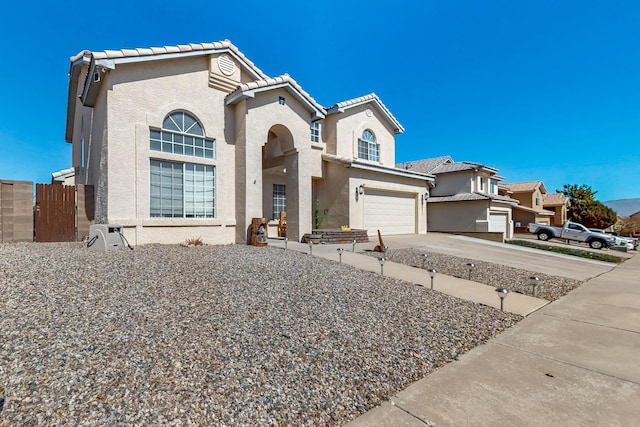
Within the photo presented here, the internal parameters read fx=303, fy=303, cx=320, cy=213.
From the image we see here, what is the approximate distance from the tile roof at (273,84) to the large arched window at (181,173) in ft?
6.69

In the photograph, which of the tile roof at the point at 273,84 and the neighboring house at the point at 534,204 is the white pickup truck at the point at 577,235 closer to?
the neighboring house at the point at 534,204

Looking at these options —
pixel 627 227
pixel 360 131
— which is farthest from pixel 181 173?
pixel 627 227

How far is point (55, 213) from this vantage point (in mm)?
10180

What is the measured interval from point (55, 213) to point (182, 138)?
484cm

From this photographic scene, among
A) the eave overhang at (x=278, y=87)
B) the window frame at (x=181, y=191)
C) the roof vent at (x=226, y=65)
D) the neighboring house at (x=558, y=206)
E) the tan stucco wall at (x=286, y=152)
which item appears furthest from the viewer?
the neighboring house at (x=558, y=206)

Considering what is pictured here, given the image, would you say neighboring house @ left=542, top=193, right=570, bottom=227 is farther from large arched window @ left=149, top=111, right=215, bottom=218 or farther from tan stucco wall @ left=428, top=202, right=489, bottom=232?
large arched window @ left=149, top=111, right=215, bottom=218

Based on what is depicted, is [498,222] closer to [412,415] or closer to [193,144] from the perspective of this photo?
[193,144]

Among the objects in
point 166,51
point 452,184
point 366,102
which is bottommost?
point 452,184

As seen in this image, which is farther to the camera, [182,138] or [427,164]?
[427,164]

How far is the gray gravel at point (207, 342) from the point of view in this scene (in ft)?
8.33

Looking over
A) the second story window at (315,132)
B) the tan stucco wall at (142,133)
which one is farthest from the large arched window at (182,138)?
the second story window at (315,132)

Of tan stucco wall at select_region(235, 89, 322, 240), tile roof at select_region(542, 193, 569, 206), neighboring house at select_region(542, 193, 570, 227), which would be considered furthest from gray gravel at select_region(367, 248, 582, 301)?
tile roof at select_region(542, 193, 569, 206)

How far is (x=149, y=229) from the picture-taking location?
397 inches

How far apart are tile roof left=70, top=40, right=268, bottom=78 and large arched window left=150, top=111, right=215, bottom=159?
6.46 feet
